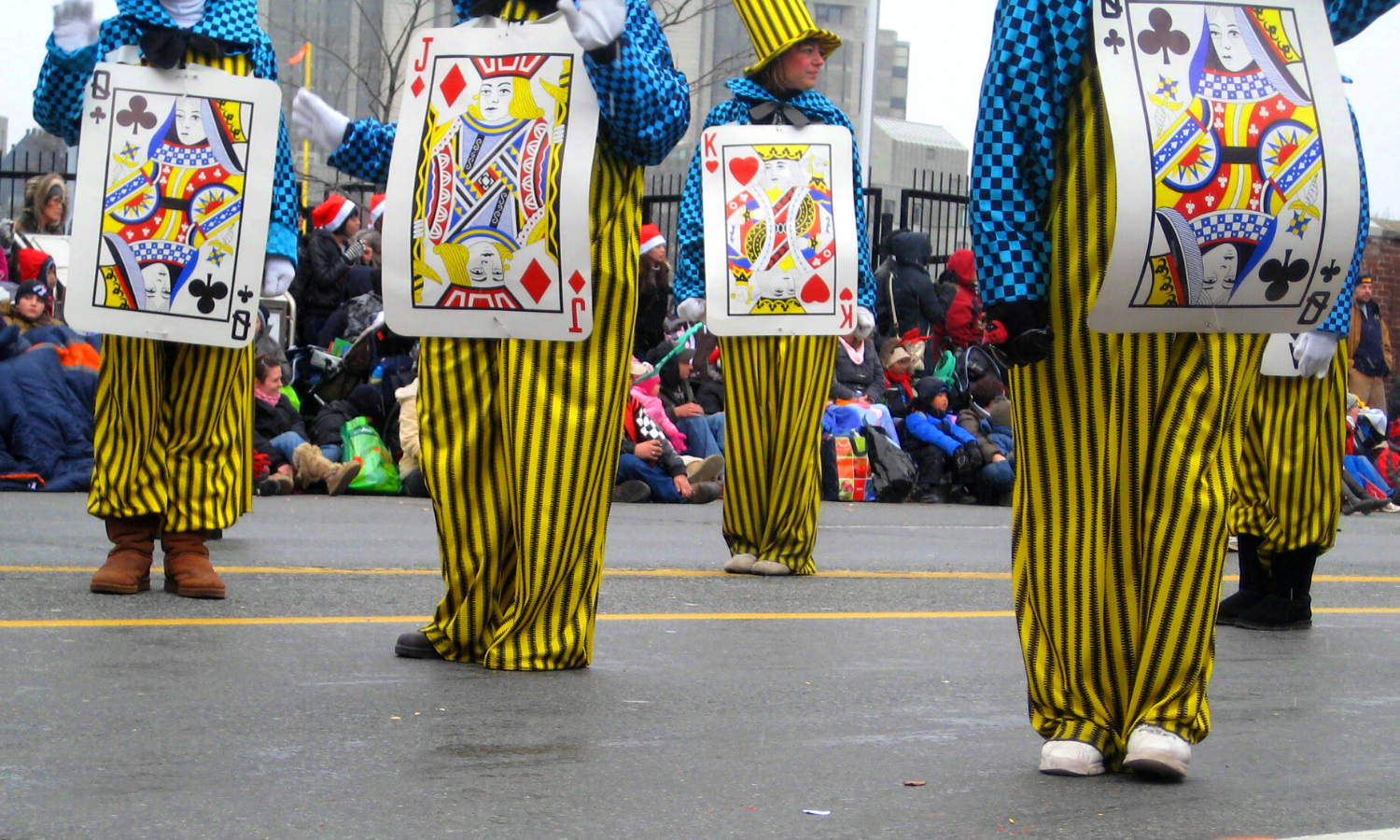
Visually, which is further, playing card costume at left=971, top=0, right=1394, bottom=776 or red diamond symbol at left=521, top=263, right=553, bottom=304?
red diamond symbol at left=521, top=263, right=553, bottom=304

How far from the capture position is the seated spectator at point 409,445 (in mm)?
11820

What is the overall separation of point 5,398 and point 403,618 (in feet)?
19.8

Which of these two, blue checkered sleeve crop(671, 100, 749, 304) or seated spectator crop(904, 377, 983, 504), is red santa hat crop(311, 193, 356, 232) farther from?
blue checkered sleeve crop(671, 100, 749, 304)

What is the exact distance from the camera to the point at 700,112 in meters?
46.2

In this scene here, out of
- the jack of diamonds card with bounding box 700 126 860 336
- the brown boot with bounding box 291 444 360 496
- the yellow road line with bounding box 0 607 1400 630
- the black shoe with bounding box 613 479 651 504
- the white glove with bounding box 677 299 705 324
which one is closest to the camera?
the yellow road line with bounding box 0 607 1400 630

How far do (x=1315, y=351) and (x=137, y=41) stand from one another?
3.50 metres

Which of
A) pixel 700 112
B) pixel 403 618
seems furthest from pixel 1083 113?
pixel 700 112

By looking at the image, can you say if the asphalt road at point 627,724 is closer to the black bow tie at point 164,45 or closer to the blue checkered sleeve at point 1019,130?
the blue checkered sleeve at point 1019,130

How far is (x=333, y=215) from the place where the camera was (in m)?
15.3

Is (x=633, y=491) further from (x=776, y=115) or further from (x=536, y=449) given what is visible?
(x=536, y=449)

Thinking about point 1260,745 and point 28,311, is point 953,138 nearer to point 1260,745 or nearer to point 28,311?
point 28,311

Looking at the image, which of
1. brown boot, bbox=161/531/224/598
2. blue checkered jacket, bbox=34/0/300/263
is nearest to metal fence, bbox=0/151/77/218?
blue checkered jacket, bbox=34/0/300/263

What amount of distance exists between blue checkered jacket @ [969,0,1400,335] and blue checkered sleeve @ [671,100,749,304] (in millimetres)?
4211

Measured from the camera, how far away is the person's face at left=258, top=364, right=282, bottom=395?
11.9 m
